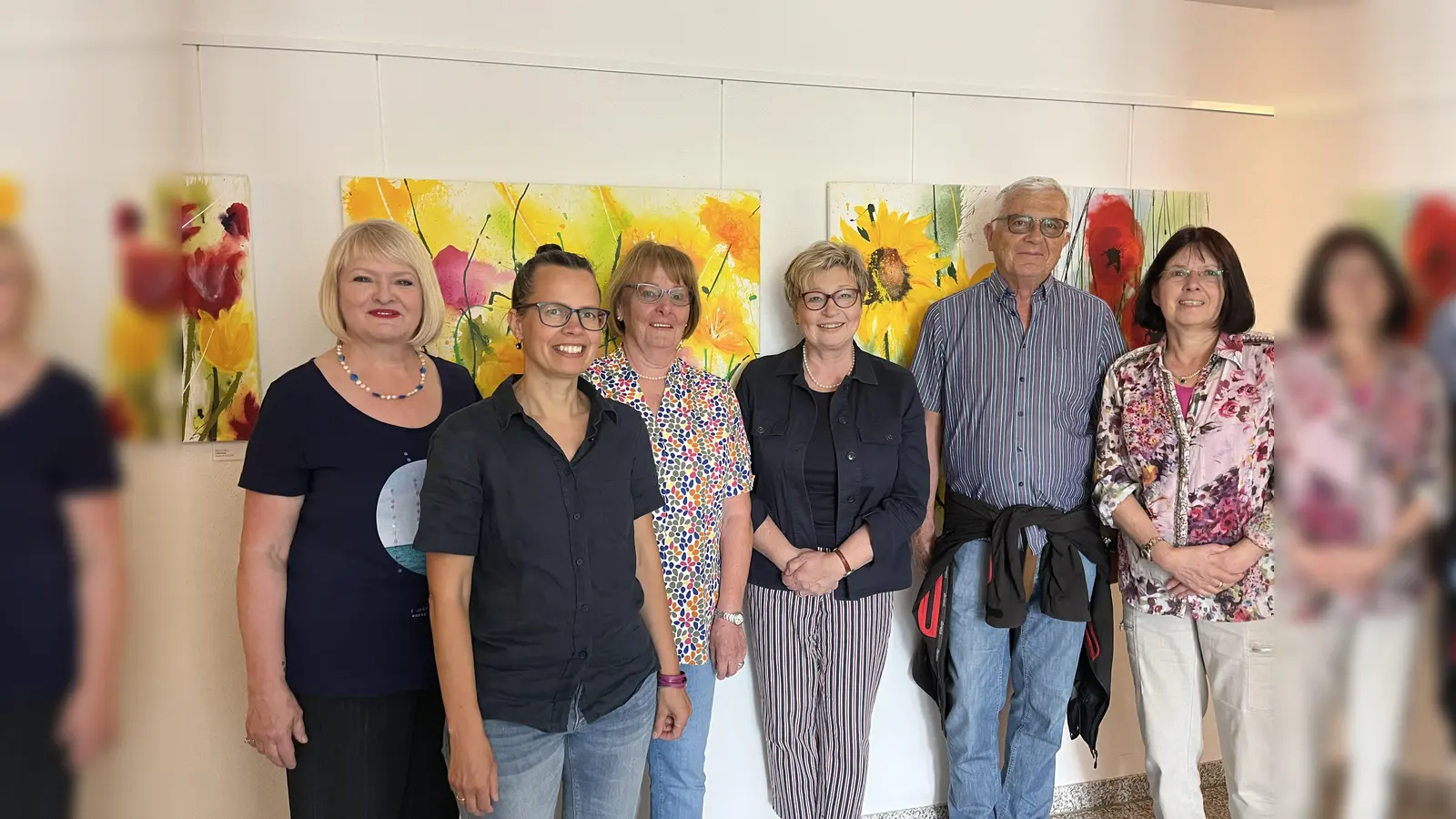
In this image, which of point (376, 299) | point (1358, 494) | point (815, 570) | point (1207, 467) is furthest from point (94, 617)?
point (1207, 467)

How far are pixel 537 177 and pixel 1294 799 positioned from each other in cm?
272

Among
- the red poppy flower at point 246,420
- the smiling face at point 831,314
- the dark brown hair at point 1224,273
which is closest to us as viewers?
the dark brown hair at point 1224,273

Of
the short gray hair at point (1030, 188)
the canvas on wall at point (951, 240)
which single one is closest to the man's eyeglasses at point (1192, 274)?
the short gray hair at point (1030, 188)

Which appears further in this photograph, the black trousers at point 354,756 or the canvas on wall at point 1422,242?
the black trousers at point 354,756

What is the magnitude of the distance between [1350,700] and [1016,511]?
2.67 m

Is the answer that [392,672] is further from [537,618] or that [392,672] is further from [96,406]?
[96,406]

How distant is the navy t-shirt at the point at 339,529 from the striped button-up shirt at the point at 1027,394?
1.75m

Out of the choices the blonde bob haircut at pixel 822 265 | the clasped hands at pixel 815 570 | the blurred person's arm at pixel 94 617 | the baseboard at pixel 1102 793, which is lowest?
the baseboard at pixel 1102 793

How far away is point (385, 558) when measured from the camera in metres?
1.92

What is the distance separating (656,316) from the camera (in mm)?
2525

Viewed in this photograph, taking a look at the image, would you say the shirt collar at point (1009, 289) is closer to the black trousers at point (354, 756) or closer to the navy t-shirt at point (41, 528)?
the black trousers at point (354, 756)

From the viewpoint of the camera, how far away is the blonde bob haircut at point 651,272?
2566mm

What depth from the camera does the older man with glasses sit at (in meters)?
2.75

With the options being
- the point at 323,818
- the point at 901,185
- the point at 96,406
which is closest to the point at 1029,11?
the point at 901,185
